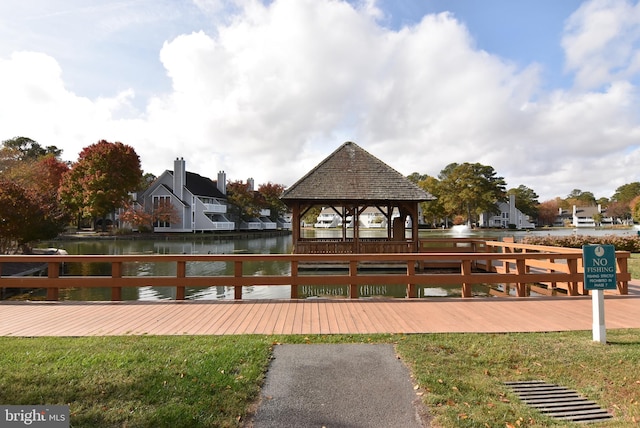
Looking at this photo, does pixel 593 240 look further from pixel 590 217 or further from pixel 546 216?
pixel 590 217

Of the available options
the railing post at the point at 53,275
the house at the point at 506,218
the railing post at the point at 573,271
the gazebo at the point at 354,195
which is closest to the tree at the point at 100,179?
the gazebo at the point at 354,195

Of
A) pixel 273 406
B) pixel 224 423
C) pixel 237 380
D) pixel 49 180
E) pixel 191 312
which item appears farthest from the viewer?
pixel 49 180

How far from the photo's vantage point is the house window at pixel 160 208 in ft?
145

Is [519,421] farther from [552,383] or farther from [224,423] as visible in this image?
[224,423]

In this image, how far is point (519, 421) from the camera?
276 centimetres

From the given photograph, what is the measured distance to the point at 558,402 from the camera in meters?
3.09

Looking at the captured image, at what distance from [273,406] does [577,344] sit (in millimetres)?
3880

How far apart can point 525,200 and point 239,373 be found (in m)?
93.3

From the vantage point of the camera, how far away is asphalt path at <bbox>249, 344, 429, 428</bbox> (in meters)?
2.81

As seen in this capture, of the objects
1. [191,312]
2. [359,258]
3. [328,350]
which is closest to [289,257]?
[359,258]

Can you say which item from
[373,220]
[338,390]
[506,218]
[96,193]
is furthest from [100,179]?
[506,218]

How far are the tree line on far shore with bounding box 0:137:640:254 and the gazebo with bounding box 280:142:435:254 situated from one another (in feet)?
46.1

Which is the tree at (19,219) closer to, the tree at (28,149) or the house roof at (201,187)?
the house roof at (201,187)

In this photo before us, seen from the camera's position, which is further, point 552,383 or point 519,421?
point 552,383
